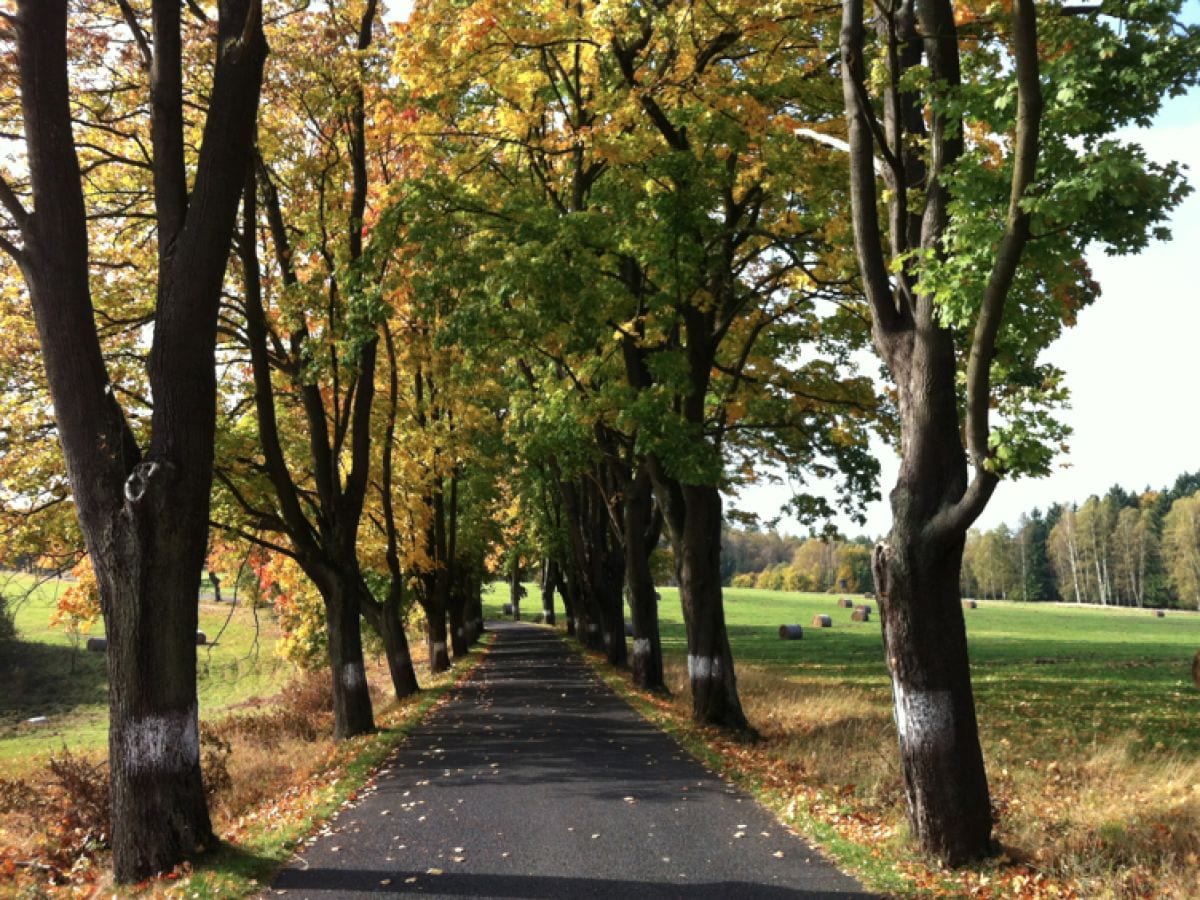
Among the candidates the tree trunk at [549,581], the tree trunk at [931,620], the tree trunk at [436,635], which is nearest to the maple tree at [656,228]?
the tree trunk at [931,620]

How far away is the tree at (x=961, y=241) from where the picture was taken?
17.2ft

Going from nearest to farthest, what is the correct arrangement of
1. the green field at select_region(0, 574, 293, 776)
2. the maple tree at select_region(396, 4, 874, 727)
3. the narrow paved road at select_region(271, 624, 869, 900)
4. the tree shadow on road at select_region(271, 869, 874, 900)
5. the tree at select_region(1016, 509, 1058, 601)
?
the tree shadow on road at select_region(271, 869, 874, 900)
the narrow paved road at select_region(271, 624, 869, 900)
the maple tree at select_region(396, 4, 874, 727)
the green field at select_region(0, 574, 293, 776)
the tree at select_region(1016, 509, 1058, 601)

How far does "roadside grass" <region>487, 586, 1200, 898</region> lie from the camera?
20.3 feet

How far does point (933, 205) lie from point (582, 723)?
407 inches

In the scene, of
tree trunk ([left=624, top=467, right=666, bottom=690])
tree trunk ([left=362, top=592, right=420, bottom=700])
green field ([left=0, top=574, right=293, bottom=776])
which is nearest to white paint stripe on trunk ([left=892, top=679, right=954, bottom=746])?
tree trunk ([left=624, top=467, right=666, bottom=690])

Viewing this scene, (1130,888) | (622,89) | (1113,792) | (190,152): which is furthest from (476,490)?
(1130,888)

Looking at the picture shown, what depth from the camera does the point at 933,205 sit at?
6.90 metres

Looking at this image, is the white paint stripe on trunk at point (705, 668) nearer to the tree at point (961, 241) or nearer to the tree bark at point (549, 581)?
the tree at point (961, 241)

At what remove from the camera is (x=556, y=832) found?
301 inches

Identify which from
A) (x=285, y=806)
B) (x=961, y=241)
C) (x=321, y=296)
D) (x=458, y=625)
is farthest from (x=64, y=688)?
(x=961, y=241)

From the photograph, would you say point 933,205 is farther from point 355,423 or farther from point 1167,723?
point 1167,723

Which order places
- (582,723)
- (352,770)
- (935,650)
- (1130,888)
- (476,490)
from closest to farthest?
(1130,888)
(935,650)
(352,770)
(582,723)
(476,490)

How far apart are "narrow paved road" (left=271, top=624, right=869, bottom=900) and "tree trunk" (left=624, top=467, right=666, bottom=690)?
620cm

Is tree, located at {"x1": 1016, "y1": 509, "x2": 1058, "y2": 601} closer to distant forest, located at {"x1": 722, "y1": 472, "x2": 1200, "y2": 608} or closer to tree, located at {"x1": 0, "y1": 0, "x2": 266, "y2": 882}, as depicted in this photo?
distant forest, located at {"x1": 722, "y1": 472, "x2": 1200, "y2": 608}
